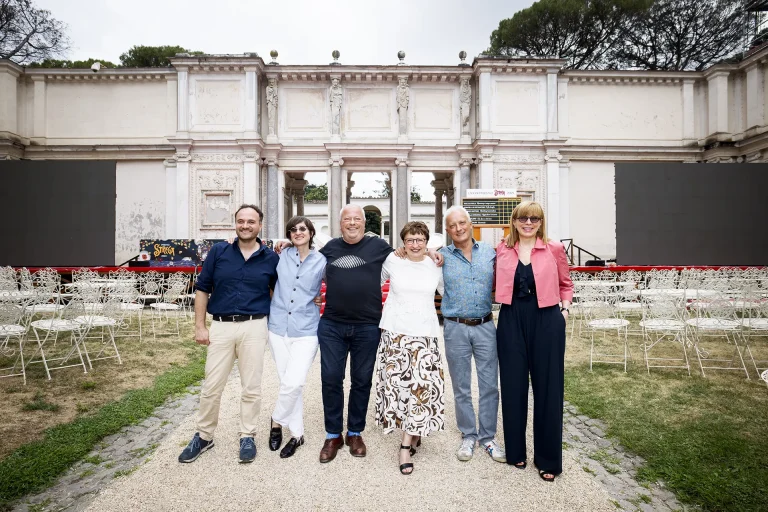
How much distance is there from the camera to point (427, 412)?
3.30m

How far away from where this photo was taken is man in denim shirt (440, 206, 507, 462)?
3.39 meters

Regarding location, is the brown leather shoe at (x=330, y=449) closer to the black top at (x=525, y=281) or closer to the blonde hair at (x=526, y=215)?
the black top at (x=525, y=281)

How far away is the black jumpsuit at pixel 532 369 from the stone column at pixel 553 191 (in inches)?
676

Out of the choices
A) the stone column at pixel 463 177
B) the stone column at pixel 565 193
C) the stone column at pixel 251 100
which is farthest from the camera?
the stone column at pixel 565 193

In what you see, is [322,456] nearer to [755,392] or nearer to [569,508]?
[569,508]

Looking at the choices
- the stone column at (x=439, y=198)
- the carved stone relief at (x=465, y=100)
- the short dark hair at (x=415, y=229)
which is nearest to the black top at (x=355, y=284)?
the short dark hair at (x=415, y=229)

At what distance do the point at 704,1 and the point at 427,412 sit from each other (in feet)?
99.2

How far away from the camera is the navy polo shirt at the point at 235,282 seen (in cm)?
339

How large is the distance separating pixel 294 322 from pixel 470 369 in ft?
5.04

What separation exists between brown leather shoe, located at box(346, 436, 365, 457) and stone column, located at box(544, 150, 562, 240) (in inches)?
693

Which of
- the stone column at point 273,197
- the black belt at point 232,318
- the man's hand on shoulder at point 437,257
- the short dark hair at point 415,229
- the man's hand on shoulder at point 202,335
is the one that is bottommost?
the man's hand on shoulder at point 202,335

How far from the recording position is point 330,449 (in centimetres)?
339

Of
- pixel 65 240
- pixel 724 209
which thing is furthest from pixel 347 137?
pixel 724 209

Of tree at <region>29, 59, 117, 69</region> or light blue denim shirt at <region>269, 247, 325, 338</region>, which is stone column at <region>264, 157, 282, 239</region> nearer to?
tree at <region>29, 59, 117, 69</region>
